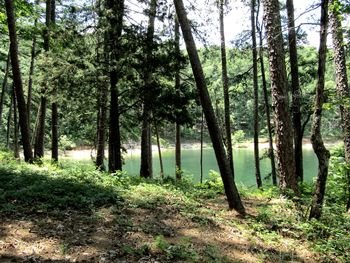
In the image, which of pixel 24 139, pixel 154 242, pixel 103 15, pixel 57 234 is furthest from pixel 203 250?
pixel 103 15

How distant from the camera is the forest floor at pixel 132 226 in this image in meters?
4.34

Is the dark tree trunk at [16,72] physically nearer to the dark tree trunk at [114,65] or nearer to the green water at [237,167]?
the dark tree trunk at [114,65]

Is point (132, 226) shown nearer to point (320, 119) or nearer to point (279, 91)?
point (320, 119)

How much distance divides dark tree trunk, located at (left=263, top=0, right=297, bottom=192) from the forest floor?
2.85 ft

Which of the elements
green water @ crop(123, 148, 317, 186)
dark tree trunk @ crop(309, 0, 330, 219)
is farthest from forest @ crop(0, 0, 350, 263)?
green water @ crop(123, 148, 317, 186)

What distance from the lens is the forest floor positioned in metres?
4.34

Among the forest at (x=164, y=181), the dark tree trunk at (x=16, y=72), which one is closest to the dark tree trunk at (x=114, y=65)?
the forest at (x=164, y=181)

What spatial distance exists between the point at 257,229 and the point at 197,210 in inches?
46.8

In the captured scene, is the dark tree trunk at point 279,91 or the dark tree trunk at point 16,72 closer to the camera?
the dark tree trunk at point 279,91

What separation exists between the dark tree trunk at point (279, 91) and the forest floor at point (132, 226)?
0.87 m

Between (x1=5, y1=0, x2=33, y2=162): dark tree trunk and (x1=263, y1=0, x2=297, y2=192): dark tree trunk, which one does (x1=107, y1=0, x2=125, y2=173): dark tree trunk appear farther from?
(x1=263, y1=0, x2=297, y2=192): dark tree trunk

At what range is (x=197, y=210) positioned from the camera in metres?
6.47

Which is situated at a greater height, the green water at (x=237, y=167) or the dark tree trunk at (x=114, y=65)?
the dark tree trunk at (x=114, y=65)

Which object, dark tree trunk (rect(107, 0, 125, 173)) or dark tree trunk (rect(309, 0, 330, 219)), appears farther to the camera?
dark tree trunk (rect(107, 0, 125, 173))
